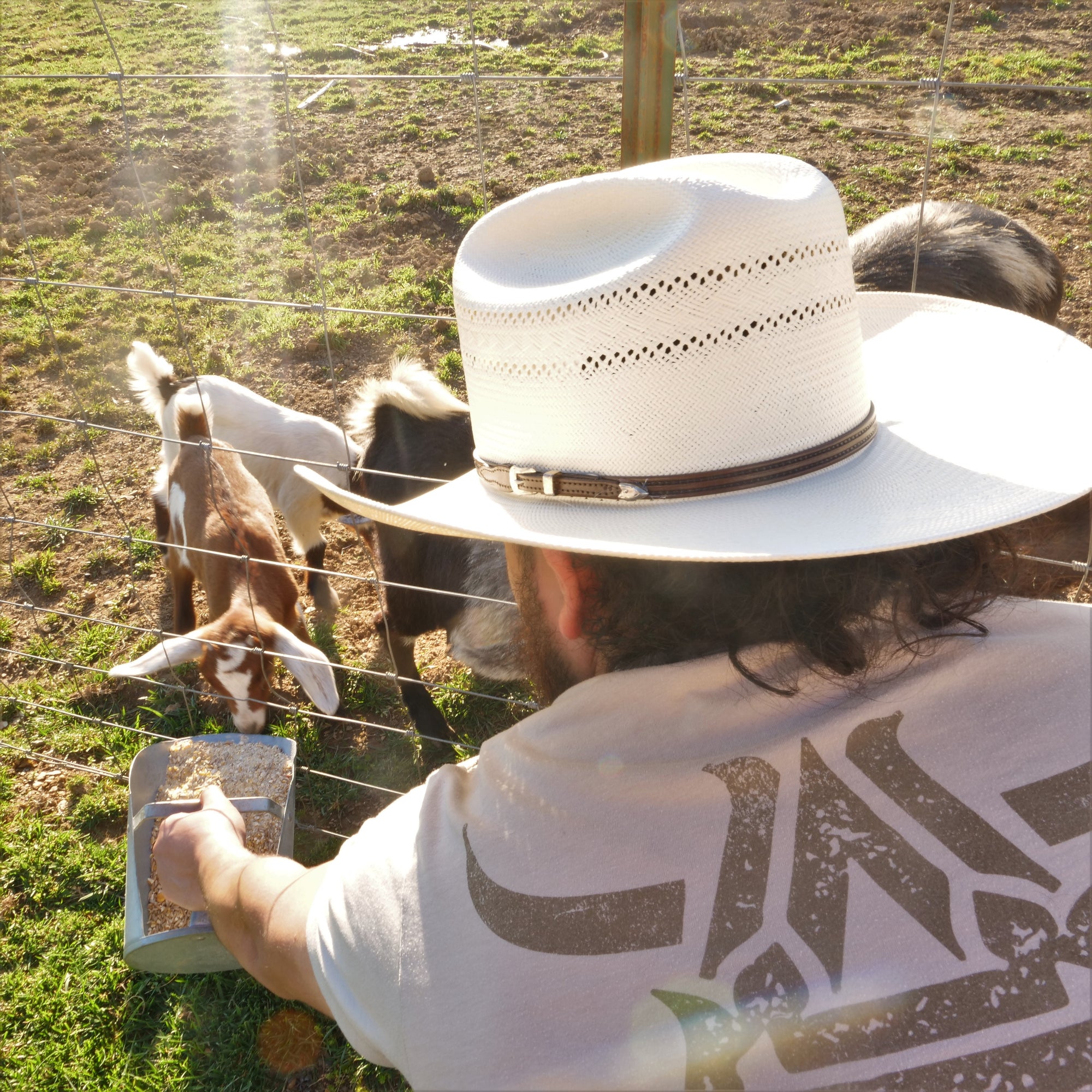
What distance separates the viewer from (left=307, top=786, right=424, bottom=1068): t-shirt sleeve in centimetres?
90

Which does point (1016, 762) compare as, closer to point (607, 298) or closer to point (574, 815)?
point (574, 815)

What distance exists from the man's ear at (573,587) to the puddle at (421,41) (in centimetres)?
956

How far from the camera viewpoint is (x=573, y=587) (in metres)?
1.11

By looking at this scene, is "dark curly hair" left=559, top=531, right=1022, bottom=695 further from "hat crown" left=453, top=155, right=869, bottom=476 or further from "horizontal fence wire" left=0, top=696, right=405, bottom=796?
"horizontal fence wire" left=0, top=696, right=405, bottom=796

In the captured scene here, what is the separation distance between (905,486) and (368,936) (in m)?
0.76

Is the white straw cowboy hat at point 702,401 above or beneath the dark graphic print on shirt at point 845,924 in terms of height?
above

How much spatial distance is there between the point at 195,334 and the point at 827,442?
16.7ft

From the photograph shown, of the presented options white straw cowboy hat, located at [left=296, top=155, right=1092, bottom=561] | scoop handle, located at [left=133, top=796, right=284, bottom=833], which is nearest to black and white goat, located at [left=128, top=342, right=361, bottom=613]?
scoop handle, located at [left=133, top=796, right=284, bottom=833]

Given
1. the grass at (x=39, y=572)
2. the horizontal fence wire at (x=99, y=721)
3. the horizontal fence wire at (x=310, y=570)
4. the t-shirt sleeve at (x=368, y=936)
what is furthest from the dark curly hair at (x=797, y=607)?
the grass at (x=39, y=572)

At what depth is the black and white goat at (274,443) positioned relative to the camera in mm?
3953

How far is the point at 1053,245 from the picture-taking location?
4.50 metres

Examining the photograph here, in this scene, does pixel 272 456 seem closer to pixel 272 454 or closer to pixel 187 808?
pixel 187 808

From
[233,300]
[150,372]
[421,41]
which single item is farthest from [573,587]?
[421,41]

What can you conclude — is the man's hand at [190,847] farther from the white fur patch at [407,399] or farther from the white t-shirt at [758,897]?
the white fur patch at [407,399]
